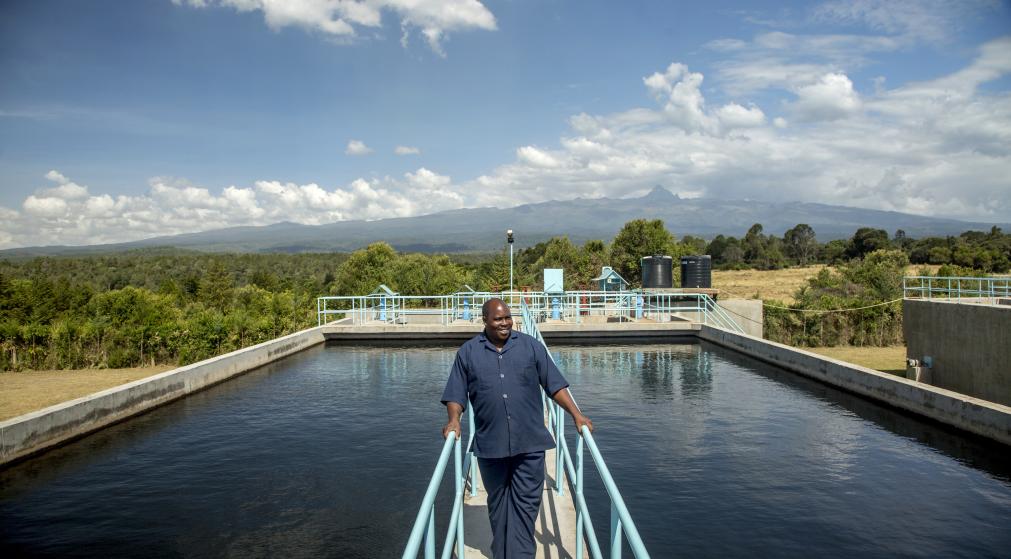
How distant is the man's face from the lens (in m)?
3.74

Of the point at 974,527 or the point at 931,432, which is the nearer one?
the point at 974,527

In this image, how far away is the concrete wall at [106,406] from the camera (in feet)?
28.5

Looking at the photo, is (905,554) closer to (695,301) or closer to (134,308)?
(695,301)

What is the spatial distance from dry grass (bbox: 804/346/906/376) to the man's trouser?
1351 centimetres

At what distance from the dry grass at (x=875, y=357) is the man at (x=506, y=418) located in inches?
533

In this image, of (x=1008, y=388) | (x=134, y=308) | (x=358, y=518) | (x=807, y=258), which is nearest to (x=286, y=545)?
(x=358, y=518)

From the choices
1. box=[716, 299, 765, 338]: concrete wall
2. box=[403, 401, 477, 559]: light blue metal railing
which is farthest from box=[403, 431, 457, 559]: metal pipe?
box=[716, 299, 765, 338]: concrete wall

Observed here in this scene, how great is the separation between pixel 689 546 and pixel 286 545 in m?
3.74

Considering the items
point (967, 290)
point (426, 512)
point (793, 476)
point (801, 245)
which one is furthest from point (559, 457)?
point (801, 245)

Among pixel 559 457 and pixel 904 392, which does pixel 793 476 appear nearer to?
pixel 559 457

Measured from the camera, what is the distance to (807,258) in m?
88.4

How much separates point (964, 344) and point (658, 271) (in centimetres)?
1658

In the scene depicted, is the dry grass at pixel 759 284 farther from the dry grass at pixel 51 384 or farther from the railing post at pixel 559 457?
the railing post at pixel 559 457

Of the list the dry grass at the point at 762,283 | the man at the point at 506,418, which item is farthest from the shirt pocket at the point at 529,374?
the dry grass at the point at 762,283
